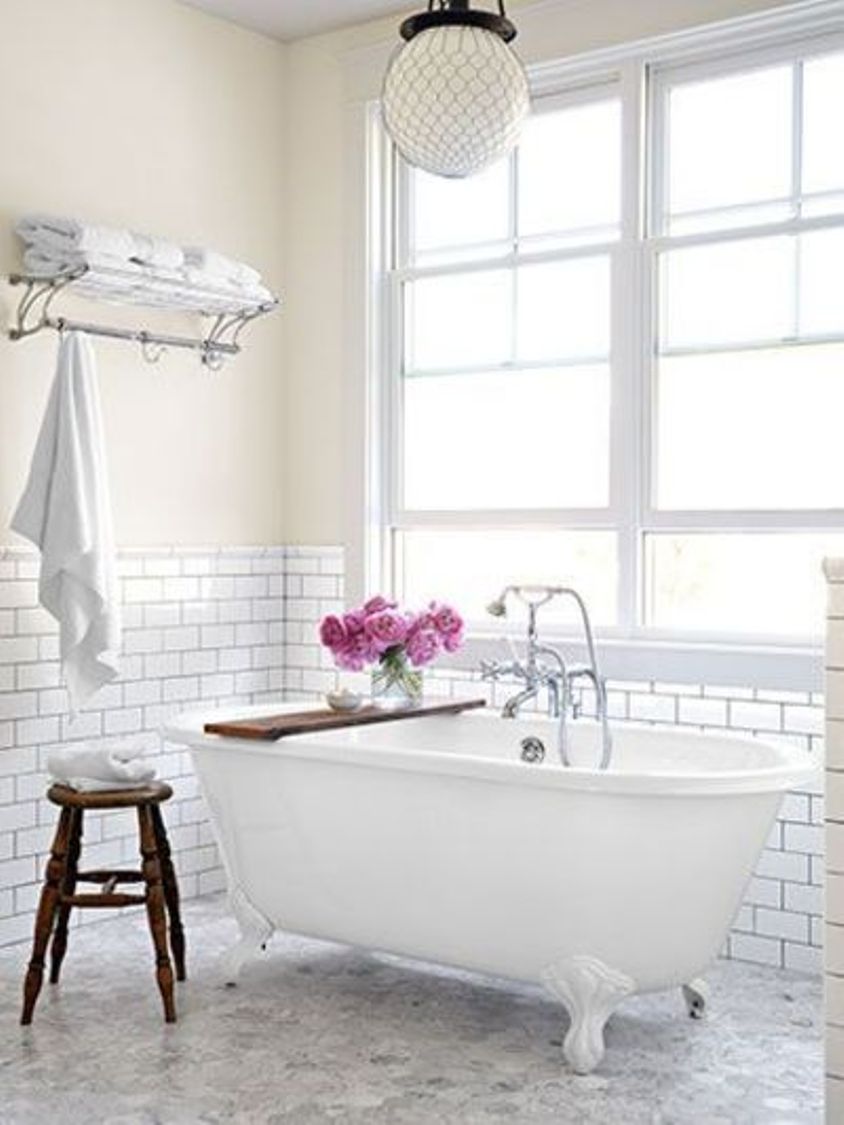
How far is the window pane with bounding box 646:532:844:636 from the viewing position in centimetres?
420

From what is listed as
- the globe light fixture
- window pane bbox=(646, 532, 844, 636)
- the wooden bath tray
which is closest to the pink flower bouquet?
the wooden bath tray

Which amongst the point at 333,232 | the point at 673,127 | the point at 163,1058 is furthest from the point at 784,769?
the point at 333,232

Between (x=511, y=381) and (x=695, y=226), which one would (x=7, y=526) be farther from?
(x=695, y=226)

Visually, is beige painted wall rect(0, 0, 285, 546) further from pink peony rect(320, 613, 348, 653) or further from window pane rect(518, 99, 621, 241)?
window pane rect(518, 99, 621, 241)

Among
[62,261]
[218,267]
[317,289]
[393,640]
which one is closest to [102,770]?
[393,640]

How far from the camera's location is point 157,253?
4422 millimetres

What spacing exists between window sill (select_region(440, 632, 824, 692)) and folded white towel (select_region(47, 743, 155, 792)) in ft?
4.81

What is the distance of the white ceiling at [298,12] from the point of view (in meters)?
4.92

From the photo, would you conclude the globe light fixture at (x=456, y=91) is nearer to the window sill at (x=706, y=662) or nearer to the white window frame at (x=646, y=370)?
the white window frame at (x=646, y=370)

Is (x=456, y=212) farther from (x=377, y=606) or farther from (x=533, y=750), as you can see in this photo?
(x=533, y=750)

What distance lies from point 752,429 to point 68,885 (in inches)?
93.4

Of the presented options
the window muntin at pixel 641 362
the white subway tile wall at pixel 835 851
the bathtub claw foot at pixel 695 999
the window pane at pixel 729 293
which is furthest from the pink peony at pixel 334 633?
the white subway tile wall at pixel 835 851

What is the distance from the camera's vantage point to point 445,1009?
377 centimetres

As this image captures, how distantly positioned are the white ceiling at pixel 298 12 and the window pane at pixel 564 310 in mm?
1069
